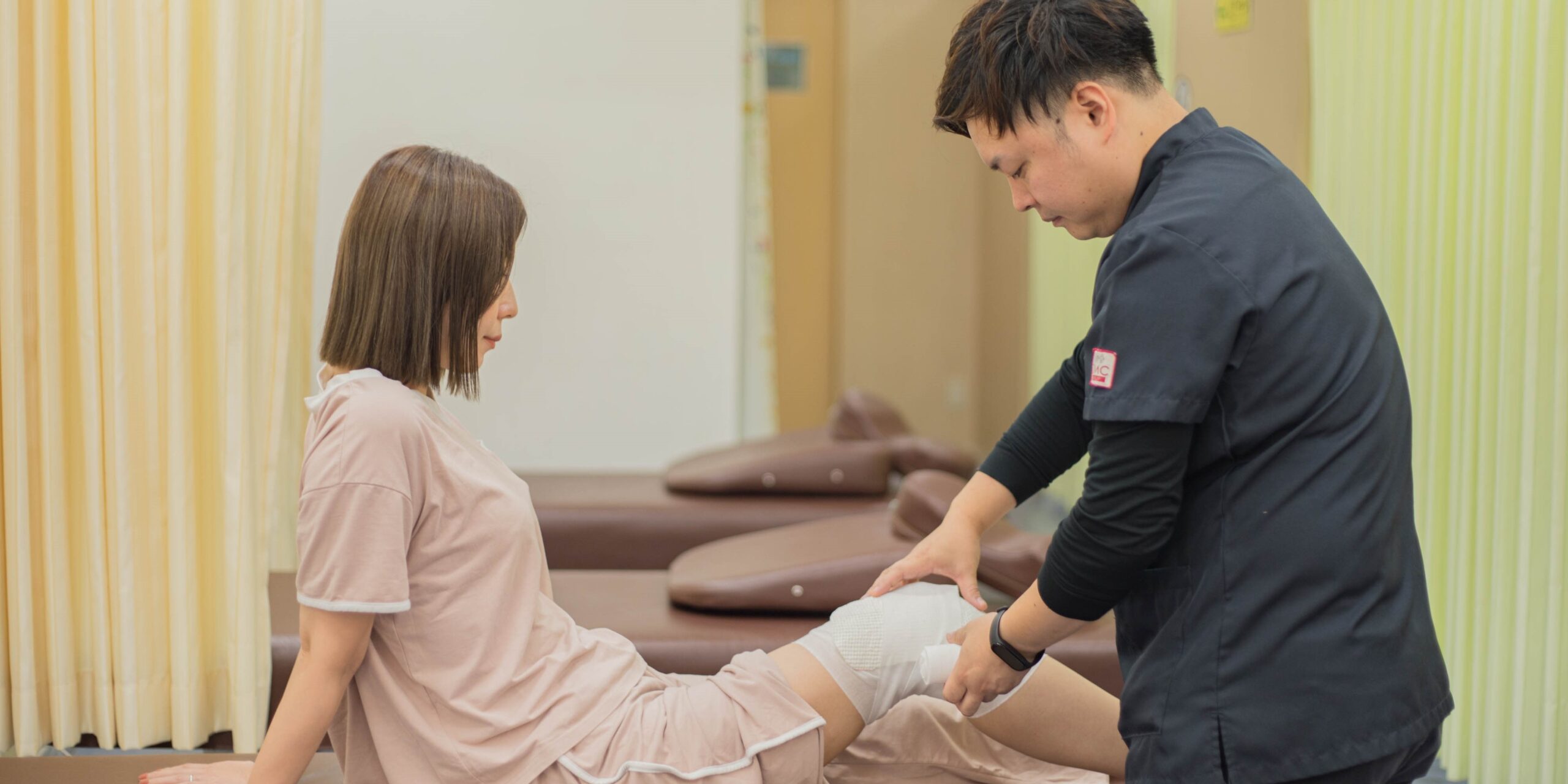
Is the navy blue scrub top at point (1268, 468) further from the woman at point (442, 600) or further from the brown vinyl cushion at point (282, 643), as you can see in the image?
the brown vinyl cushion at point (282, 643)

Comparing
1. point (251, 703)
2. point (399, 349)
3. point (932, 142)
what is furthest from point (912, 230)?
point (399, 349)

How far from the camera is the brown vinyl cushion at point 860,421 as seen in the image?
342 cm

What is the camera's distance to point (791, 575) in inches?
80.4

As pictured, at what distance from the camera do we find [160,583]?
183 centimetres

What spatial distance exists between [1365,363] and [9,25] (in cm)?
172

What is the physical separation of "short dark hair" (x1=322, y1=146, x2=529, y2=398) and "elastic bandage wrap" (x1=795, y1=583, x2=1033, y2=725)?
0.51 m

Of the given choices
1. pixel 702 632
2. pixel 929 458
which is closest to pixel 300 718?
pixel 702 632

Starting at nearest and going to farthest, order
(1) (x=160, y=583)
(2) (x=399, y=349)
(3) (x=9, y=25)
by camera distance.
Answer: (2) (x=399, y=349)
(3) (x=9, y=25)
(1) (x=160, y=583)

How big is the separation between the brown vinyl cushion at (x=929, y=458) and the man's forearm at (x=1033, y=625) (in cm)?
208

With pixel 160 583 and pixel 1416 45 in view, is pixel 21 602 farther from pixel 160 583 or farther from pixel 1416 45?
pixel 1416 45

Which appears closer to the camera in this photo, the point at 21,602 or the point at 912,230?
the point at 21,602

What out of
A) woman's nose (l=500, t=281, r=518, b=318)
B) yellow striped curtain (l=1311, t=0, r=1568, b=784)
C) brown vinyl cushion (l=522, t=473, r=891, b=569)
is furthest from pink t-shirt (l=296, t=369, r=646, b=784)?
brown vinyl cushion (l=522, t=473, r=891, b=569)

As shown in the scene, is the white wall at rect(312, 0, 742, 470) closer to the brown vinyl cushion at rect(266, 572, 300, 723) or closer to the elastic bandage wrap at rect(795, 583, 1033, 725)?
the brown vinyl cushion at rect(266, 572, 300, 723)

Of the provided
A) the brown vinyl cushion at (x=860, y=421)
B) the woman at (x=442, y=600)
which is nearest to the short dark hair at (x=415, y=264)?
the woman at (x=442, y=600)
